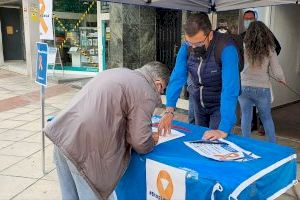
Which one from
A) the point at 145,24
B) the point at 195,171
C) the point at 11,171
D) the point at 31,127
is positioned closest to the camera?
the point at 195,171

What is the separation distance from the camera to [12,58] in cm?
1803

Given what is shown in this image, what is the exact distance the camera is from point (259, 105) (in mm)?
4176

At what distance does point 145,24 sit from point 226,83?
19.7 feet

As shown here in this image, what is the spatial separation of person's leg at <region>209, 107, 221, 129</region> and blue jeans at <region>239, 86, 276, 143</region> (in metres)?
1.25

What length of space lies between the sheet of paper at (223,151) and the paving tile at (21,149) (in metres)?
3.12

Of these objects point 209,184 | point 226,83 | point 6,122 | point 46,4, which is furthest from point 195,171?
point 6,122

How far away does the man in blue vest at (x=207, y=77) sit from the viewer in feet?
8.87

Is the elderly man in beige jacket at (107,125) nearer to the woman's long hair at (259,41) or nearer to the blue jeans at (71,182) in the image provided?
the blue jeans at (71,182)

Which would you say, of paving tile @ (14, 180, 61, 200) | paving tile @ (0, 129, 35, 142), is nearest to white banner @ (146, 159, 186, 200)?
paving tile @ (14, 180, 61, 200)

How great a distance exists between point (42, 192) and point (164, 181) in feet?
6.52

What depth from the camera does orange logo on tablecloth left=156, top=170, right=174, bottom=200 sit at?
221 cm

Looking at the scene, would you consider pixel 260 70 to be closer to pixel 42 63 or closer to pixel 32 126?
pixel 42 63

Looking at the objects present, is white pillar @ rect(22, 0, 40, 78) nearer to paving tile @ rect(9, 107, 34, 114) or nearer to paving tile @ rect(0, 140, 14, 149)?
paving tile @ rect(9, 107, 34, 114)

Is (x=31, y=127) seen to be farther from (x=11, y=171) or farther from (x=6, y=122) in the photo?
(x=11, y=171)
